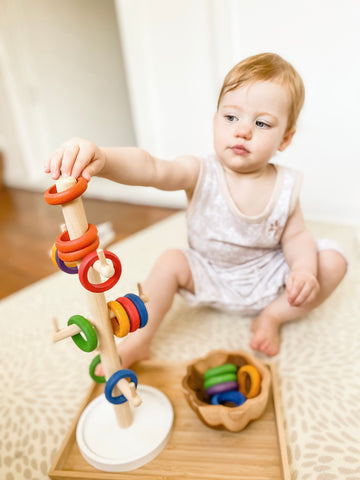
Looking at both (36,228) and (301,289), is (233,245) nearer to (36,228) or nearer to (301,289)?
(301,289)

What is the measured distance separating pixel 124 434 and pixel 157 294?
246 millimetres

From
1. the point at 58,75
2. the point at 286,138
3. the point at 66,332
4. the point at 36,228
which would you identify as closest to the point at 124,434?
the point at 66,332

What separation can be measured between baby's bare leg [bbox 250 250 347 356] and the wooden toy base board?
0.37 ft

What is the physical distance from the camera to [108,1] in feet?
6.88

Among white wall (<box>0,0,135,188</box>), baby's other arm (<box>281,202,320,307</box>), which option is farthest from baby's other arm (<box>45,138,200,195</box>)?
white wall (<box>0,0,135,188</box>)

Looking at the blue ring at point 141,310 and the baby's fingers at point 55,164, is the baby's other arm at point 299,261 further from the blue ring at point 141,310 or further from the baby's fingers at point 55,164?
the baby's fingers at point 55,164

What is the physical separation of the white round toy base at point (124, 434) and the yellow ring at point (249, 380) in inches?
4.5

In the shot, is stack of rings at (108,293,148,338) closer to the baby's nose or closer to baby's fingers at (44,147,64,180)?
baby's fingers at (44,147,64,180)

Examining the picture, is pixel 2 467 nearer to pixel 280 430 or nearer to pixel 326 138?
pixel 280 430

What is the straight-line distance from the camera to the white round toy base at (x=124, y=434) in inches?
19.4

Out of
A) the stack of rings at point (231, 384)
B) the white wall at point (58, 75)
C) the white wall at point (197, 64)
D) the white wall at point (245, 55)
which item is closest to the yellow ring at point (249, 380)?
the stack of rings at point (231, 384)

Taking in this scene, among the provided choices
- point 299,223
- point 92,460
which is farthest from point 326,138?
point 92,460

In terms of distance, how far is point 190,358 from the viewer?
2.32 feet

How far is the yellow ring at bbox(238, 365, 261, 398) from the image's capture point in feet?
1.78
